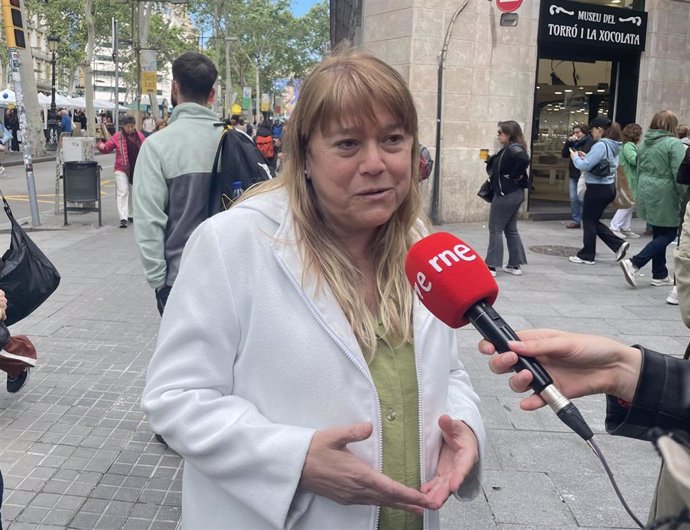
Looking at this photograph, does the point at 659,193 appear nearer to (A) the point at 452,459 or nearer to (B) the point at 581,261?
(B) the point at 581,261

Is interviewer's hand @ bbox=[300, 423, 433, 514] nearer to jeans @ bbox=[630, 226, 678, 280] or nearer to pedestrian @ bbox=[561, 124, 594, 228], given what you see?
jeans @ bbox=[630, 226, 678, 280]

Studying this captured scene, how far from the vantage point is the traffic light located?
10.8 m

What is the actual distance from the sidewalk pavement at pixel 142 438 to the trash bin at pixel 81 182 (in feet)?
15.1

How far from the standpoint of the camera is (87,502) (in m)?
3.57

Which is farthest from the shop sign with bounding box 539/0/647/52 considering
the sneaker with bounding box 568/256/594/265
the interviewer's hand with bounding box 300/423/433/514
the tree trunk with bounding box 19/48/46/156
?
the tree trunk with bounding box 19/48/46/156

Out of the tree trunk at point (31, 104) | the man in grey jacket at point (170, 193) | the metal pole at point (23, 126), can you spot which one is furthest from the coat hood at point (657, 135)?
the tree trunk at point (31, 104)

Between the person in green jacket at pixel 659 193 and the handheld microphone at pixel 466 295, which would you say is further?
the person in green jacket at pixel 659 193

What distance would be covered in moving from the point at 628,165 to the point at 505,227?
8.70 feet

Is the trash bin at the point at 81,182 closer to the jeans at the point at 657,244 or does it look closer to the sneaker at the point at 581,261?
the sneaker at the point at 581,261

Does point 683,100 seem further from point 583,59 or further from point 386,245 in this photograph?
point 386,245

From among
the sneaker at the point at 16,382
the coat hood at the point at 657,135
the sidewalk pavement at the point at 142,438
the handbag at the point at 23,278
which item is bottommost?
the sidewalk pavement at the point at 142,438

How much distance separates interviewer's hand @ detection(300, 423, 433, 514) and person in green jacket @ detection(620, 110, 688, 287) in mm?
7360

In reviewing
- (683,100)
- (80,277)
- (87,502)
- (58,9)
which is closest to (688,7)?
(683,100)

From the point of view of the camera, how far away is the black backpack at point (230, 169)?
12.8 ft
